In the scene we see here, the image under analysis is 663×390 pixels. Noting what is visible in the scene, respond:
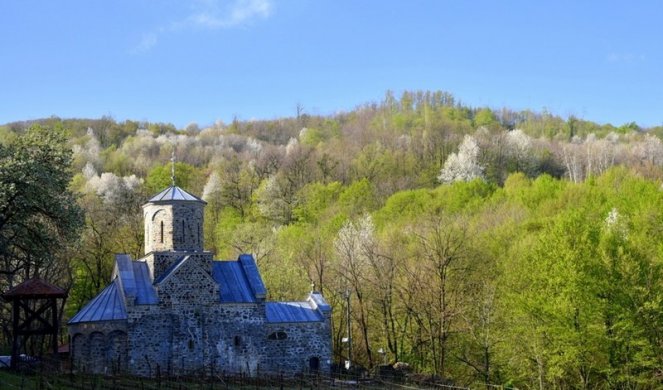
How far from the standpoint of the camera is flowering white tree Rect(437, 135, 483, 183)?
80.2 m

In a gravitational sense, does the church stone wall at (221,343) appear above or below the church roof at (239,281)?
below

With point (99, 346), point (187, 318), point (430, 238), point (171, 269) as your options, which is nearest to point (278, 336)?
point (187, 318)

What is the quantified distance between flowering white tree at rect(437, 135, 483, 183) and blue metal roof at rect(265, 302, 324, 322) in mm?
44791

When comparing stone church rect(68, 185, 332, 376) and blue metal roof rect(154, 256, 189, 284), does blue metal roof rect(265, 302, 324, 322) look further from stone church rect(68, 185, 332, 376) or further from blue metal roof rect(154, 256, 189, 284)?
blue metal roof rect(154, 256, 189, 284)

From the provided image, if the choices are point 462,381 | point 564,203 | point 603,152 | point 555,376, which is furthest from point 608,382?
point 603,152

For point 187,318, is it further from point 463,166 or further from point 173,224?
point 463,166

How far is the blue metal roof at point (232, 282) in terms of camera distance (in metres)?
34.8

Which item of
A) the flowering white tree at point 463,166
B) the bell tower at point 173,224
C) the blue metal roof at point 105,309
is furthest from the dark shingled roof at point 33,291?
the flowering white tree at point 463,166

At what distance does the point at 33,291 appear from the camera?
30250mm

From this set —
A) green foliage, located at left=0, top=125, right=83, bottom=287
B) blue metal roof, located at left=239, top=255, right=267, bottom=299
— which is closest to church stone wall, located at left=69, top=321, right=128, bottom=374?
green foliage, located at left=0, top=125, right=83, bottom=287

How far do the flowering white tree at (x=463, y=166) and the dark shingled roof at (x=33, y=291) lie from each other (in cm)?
5370

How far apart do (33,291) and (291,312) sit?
11.3m

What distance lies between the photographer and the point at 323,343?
35.7 metres

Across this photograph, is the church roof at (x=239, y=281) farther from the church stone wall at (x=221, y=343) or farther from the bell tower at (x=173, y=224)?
the bell tower at (x=173, y=224)
